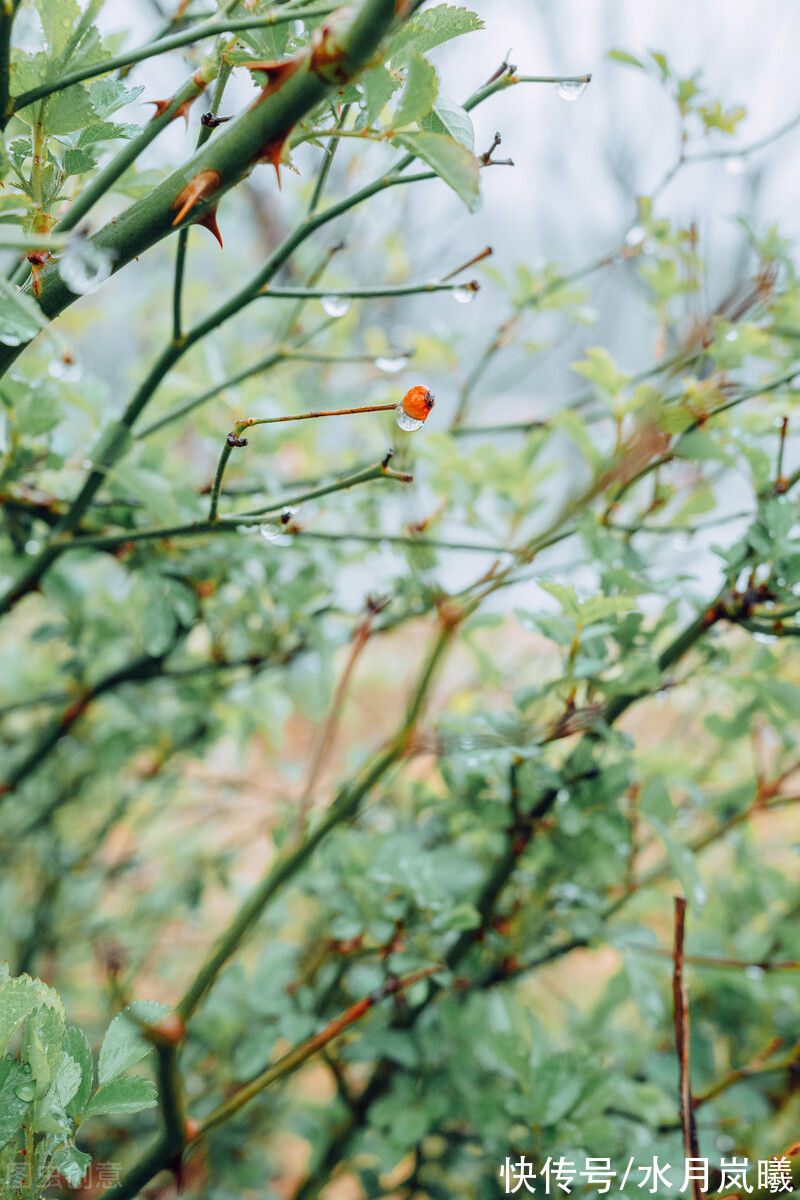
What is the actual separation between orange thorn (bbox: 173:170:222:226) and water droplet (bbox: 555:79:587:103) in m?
0.20

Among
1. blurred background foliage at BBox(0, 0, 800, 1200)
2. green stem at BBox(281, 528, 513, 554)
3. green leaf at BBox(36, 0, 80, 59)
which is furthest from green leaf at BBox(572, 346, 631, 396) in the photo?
green leaf at BBox(36, 0, 80, 59)

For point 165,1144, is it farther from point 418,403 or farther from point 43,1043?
point 418,403

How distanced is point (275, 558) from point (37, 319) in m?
0.39

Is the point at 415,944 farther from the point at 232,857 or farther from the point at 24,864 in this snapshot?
the point at 24,864

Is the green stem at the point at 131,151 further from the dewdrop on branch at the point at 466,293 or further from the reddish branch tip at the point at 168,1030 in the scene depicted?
the reddish branch tip at the point at 168,1030

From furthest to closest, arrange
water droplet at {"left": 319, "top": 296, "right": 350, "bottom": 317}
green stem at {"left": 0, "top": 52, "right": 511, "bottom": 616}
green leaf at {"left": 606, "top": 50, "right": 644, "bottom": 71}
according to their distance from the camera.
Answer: green leaf at {"left": 606, "top": 50, "right": 644, "bottom": 71} → water droplet at {"left": 319, "top": 296, "right": 350, "bottom": 317} → green stem at {"left": 0, "top": 52, "right": 511, "bottom": 616}

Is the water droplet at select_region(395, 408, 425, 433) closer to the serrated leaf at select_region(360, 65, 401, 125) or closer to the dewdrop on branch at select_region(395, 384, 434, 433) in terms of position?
the dewdrop on branch at select_region(395, 384, 434, 433)

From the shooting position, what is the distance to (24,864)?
1.02 m

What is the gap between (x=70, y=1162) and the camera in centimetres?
31

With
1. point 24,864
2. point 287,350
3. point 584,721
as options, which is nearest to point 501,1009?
point 584,721

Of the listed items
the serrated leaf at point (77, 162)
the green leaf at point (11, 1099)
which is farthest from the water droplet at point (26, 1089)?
the serrated leaf at point (77, 162)

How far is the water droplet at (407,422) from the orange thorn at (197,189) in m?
0.11

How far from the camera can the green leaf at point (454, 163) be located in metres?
0.30

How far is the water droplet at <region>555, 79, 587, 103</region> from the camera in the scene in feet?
1.28
